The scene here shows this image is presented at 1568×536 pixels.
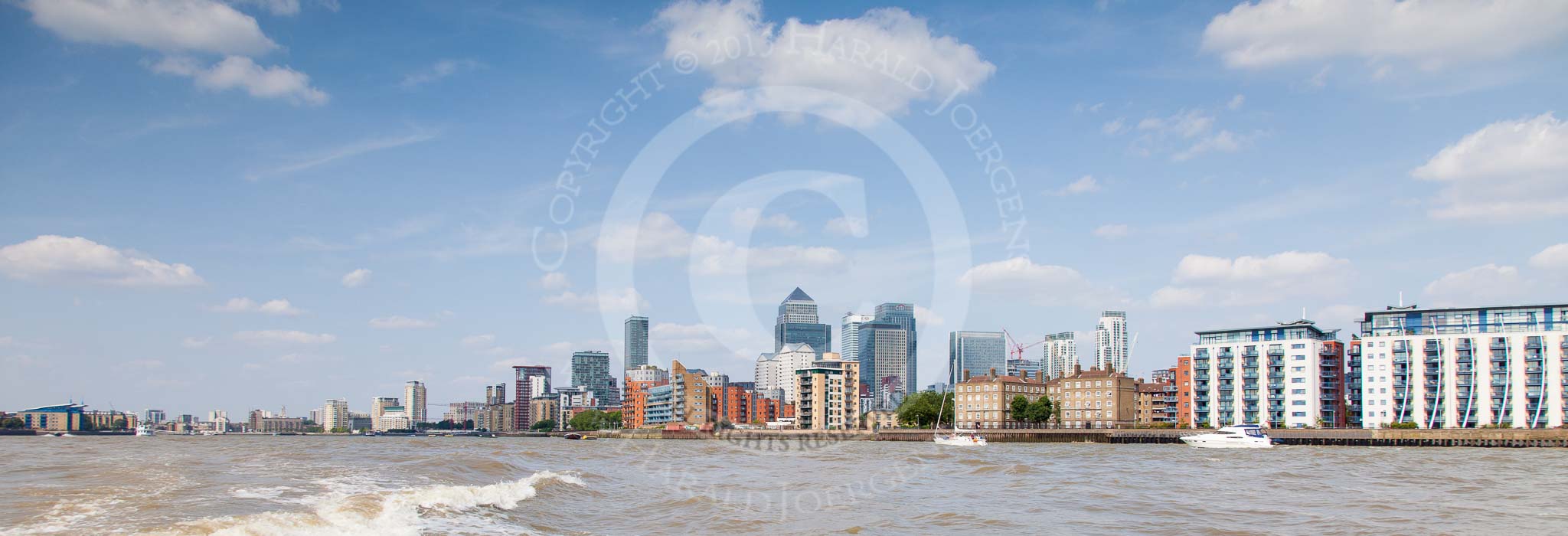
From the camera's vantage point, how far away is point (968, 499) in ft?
105

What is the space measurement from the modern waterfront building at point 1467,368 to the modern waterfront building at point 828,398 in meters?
95.3

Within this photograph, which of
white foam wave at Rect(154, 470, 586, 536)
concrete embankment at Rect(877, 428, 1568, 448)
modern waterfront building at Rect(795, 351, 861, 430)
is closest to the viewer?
white foam wave at Rect(154, 470, 586, 536)

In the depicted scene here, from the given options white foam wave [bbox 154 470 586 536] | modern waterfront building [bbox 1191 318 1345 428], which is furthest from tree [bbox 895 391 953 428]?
white foam wave [bbox 154 470 586 536]

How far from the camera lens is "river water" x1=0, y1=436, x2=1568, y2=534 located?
918 inches

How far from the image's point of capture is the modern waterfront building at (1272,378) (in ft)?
383

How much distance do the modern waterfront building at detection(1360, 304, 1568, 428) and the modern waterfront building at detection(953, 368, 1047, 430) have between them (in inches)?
1870

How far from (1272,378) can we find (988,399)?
4323 centimetres

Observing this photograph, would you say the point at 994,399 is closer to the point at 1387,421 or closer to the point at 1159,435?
the point at 1159,435

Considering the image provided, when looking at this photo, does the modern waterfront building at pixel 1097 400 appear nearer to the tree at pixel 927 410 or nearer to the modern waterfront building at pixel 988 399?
the modern waterfront building at pixel 988 399

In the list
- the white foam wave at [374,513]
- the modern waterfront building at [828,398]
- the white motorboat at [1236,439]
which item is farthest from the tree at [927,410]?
the white foam wave at [374,513]

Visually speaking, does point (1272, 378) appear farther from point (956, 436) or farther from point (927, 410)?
point (927, 410)

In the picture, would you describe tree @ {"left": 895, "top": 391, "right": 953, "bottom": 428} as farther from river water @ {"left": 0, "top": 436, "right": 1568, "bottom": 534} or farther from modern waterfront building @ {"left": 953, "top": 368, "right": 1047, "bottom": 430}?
river water @ {"left": 0, "top": 436, "right": 1568, "bottom": 534}

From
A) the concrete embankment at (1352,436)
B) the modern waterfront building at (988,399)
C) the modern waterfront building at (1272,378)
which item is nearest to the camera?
the concrete embankment at (1352,436)

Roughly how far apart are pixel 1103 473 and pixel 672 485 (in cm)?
2142
